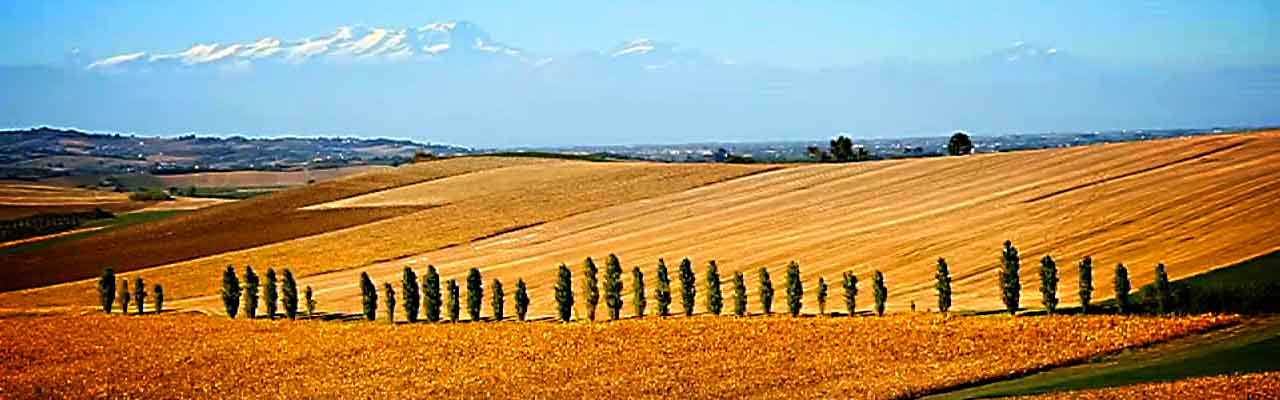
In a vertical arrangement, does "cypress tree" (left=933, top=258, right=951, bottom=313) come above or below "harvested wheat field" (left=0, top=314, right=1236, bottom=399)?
above

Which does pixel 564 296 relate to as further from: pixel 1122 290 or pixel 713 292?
pixel 1122 290

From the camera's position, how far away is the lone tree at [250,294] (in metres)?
66.5

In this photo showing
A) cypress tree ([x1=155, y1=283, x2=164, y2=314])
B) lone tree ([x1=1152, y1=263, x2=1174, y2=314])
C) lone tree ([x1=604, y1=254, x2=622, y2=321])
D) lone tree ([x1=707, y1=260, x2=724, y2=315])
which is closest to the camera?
lone tree ([x1=1152, y1=263, x2=1174, y2=314])

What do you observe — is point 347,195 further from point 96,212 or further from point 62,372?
point 62,372

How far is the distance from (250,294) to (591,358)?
26940 mm

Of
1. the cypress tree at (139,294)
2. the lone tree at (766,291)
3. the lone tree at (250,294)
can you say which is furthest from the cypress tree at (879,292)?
the cypress tree at (139,294)

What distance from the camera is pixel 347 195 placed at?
113688 mm

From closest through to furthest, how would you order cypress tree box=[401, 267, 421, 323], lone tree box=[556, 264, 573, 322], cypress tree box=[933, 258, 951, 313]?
1. cypress tree box=[933, 258, 951, 313]
2. lone tree box=[556, 264, 573, 322]
3. cypress tree box=[401, 267, 421, 323]

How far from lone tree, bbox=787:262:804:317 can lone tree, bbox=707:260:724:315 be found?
3160 millimetres

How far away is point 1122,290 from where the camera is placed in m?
46.7

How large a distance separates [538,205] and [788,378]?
2310 inches

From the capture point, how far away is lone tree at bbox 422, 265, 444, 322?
61.1 meters

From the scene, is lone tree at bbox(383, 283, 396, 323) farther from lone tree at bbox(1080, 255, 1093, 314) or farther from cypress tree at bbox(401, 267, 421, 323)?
lone tree at bbox(1080, 255, 1093, 314)

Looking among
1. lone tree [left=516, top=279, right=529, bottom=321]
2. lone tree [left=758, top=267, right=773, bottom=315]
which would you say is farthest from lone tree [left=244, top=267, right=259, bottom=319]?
lone tree [left=758, top=267, right=773, bottom=315]
